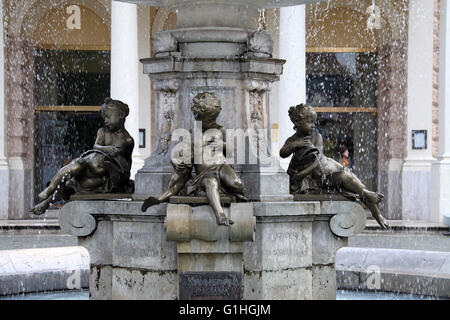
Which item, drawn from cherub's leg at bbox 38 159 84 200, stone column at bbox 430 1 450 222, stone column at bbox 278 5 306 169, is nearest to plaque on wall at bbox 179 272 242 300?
cherub's leg at bbox 38 159 84 200

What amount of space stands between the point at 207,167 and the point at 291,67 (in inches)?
519

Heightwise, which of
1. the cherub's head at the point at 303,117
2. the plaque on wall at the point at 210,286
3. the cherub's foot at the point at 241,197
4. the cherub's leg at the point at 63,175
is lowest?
the plaque on wall at the point at 210,286

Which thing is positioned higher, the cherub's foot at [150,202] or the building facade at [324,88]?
the building facade at [324,88]

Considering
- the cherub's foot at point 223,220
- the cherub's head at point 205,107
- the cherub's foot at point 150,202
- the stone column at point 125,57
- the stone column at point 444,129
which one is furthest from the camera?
the stone column at point 444,129

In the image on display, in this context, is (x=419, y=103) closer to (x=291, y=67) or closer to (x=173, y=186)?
(x=291, y=67)

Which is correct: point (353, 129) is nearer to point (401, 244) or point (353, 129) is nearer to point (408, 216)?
point (408, 216)

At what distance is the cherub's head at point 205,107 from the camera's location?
6.43 metres

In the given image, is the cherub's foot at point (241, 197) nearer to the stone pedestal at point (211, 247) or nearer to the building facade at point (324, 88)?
the stone pedestal at point (211, 247)

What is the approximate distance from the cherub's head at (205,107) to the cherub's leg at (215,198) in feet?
1.67

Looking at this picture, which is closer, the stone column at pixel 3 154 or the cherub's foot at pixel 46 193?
the cherub's foot at pixel 46 193

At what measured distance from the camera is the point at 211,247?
20.4ft

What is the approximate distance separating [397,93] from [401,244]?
26.2ft

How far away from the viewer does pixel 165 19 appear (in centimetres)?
2298

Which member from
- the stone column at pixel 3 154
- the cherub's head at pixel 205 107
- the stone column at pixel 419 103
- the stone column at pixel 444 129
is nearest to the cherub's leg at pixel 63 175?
the cherub's head at pixel 205 107
